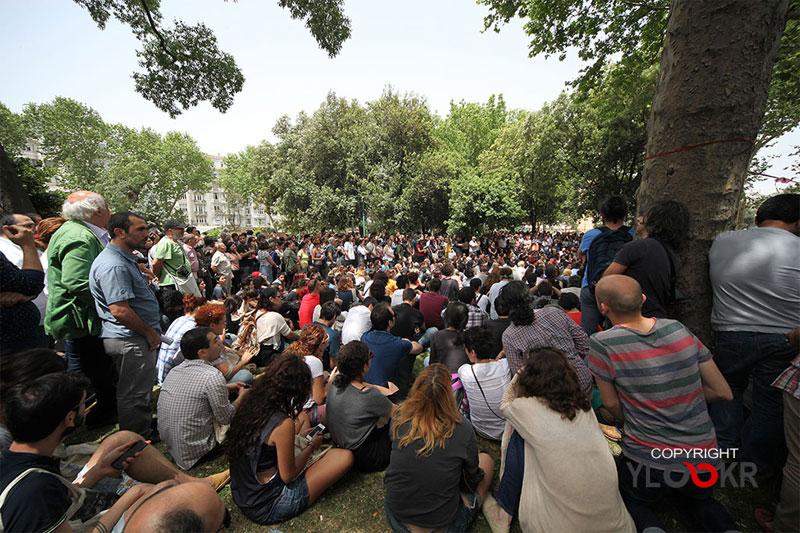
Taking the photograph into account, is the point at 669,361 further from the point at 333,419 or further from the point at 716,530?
the point at 333,419

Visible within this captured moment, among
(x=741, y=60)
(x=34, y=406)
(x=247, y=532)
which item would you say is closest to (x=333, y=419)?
(x=247, y=532)

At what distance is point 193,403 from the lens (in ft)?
8.93

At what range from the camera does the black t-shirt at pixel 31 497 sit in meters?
1.44

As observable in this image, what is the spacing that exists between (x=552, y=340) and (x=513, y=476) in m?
1.25

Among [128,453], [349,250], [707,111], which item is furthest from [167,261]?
[349,250]

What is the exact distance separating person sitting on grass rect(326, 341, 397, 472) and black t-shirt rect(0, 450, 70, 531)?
1.61 meters

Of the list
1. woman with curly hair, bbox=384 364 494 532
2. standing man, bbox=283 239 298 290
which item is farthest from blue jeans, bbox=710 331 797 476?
standing man, bbox=283 239 298 290

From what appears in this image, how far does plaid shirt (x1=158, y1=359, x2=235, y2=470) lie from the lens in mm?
2711

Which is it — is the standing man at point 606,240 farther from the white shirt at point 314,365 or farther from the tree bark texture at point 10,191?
the tree bark texture at point 10,191

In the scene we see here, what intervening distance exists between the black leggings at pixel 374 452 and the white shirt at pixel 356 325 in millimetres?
1650

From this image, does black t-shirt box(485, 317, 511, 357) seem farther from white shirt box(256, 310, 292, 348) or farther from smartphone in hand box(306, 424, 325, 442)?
white shirt box(256, 310, 292, 348)

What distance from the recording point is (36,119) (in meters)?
31.9

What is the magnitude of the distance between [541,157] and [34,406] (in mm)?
20931

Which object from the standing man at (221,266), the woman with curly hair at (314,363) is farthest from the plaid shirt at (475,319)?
the standing man at (221,266)
